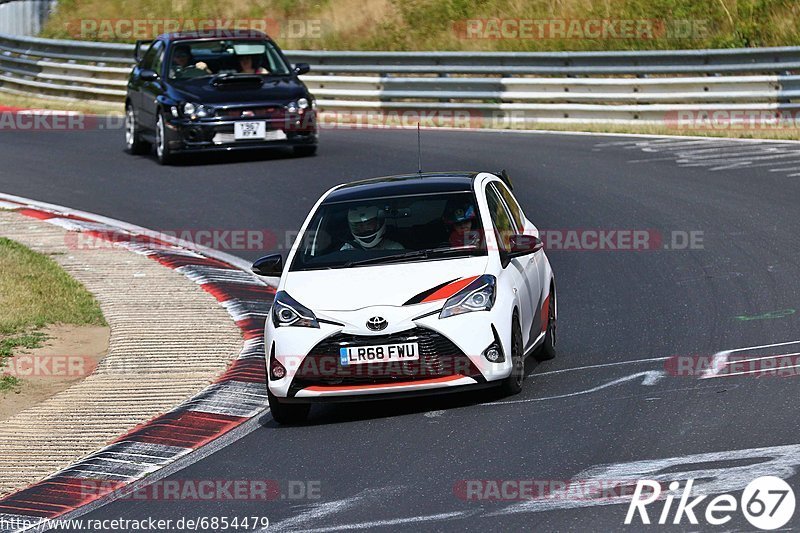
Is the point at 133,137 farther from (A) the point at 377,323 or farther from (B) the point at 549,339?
(A) the point at 377,323

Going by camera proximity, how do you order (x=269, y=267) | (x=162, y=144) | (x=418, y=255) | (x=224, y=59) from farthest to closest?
(x=224, y=59), (x=162, y=144), (x=269, y=267), (x=418, y=255)

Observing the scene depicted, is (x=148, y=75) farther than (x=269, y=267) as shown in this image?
Yes

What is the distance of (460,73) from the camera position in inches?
951

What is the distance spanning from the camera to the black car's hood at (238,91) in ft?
63.3

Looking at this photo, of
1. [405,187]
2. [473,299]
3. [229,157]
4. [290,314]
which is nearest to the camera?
[473,299]

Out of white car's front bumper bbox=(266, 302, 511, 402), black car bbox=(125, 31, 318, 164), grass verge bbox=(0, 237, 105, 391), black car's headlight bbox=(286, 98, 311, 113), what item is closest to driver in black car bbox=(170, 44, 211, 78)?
black car bbox=(125, 31, 318, 164)

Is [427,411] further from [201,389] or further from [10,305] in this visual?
[10,305]

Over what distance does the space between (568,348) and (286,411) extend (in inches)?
94.8

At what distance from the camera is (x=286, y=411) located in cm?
880

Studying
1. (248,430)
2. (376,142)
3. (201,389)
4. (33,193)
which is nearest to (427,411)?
(248,430)

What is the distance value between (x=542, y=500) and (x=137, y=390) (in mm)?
3856

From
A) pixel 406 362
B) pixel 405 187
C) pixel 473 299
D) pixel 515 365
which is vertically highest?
pixel 405 187

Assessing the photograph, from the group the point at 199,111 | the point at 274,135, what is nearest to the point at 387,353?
the point at 274,135

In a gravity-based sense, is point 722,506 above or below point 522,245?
below
